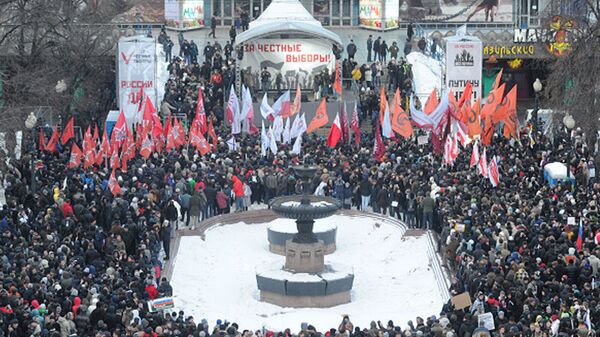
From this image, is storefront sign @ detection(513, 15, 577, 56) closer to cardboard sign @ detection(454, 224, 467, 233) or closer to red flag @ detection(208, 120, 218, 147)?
red flag @ detection(208, 120, 218, 147)

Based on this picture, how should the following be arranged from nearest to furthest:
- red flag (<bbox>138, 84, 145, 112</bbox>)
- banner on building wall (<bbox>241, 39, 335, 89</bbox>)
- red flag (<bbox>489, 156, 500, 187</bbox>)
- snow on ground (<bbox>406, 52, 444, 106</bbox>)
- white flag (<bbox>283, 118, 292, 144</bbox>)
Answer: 1. red flag (<bbox>489, 156, 500, 187</bbox>)
2. white flag (<bbox>283, 118, 292, 144</bbox>)
3. red flag (<bbox>138, 84, 145, 112</bbox>)
4. snow on ground (<bbox>406, 52, 444, 106</bbox>)
5. banner on building wall (<bbox>241, 39, 335, 89</bbox>)

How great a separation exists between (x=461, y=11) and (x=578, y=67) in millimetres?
26631

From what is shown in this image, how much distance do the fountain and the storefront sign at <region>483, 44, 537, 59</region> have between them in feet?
78.5

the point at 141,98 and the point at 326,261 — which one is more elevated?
the point at 141,98

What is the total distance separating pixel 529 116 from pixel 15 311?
25.4m

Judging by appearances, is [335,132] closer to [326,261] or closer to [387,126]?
[387,126]

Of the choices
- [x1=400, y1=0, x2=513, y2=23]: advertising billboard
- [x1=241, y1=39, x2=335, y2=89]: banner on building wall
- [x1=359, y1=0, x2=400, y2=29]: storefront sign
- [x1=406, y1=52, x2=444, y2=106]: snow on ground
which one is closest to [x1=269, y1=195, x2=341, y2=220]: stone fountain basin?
[x1=406, y1=52, x2=444, y2=106]: snow on ground

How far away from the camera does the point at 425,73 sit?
179 feet

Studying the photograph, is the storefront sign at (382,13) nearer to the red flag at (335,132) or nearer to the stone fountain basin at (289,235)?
the red flag at (335,132)

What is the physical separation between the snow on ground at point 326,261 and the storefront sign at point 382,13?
23747mm

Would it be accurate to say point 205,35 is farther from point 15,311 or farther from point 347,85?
point 15,311

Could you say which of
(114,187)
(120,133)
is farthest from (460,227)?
(120,133)

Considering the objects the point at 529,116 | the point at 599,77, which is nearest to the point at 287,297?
the point at 599,77

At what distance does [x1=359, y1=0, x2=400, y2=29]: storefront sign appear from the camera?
65.4m
